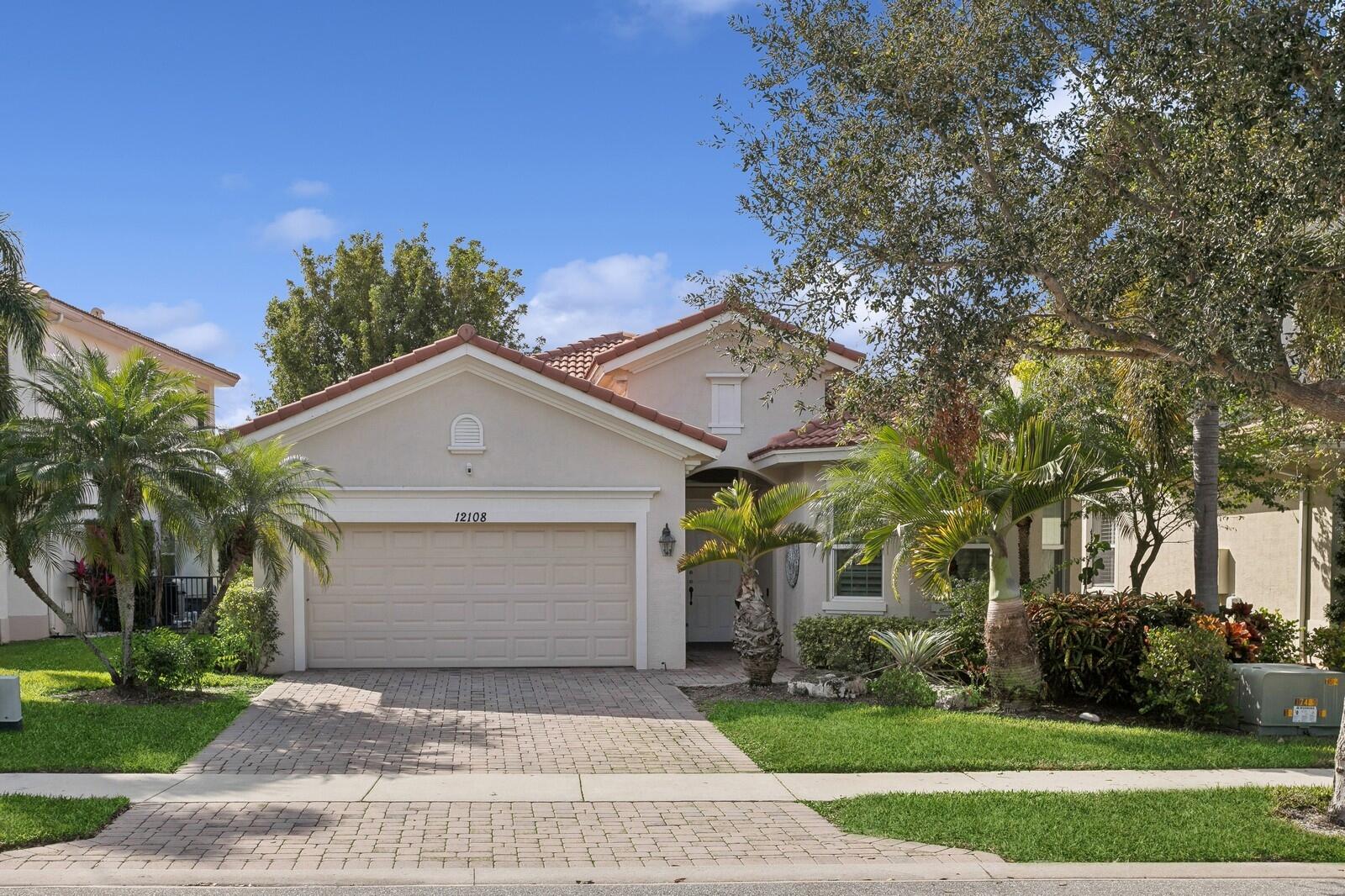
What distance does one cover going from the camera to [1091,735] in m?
11.9

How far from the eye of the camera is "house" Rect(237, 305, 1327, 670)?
16516 mm

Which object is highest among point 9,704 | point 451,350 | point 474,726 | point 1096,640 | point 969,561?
point 451,350

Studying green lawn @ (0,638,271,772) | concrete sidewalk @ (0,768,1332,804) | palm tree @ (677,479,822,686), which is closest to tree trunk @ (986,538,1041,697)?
palm tree @ (677,479,822,686)

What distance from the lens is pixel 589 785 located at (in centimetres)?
982

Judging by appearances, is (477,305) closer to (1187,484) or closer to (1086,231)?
(1187,484)

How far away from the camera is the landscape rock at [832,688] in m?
14.2

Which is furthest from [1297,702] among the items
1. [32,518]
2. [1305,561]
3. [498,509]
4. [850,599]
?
[32,518]

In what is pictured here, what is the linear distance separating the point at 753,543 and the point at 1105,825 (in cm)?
684

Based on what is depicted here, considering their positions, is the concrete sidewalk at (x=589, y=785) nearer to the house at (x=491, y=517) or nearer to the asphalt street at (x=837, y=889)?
the asphalt street at (x=837, y=889)

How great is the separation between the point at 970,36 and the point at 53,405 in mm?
10291

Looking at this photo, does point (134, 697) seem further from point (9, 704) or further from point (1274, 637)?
point (1274, 637)

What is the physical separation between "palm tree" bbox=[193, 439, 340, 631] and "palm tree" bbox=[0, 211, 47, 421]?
2.77 meters

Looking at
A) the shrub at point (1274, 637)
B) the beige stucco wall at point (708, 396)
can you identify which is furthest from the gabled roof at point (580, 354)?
the shrub at point (1274, 637)

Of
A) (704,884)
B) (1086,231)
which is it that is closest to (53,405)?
(704,884)
